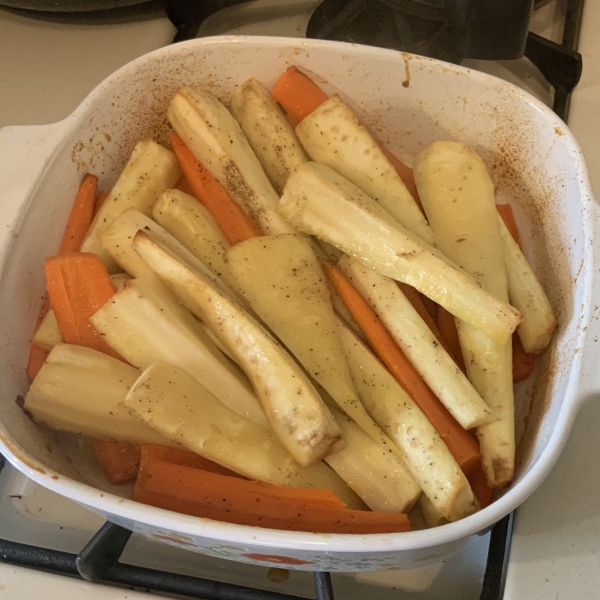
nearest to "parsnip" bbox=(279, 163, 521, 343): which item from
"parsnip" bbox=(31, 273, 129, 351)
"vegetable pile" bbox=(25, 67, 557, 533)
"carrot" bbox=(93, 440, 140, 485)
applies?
"vegetable pile" bbox=(25, 67, 557, 533)

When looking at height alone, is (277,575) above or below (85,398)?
below

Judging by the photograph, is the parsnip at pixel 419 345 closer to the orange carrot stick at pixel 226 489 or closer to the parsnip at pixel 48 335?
the orange carrot stick at pixel 226 489

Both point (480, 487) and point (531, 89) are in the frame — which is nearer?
point (480, 487)

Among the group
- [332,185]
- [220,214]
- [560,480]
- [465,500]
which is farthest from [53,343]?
[560,480]

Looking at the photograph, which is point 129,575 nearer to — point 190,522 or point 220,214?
point 190,522

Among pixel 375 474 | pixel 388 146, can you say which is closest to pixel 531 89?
pixel 388 146

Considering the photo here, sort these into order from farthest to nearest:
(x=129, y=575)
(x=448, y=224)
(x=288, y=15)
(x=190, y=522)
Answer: (x=288, y=15)
(x=448, y=224)
(x=129, y=575)
(x=190, y=522)

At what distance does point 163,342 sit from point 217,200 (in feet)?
0.75

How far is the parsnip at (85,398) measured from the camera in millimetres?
628

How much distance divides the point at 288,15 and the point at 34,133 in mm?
553

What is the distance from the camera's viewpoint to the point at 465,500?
0.58 meters

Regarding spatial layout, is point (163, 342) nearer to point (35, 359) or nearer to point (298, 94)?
point (35, 359)

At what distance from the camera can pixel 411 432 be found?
2.00 ft

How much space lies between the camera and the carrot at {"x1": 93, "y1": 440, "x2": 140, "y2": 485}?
0.66m
